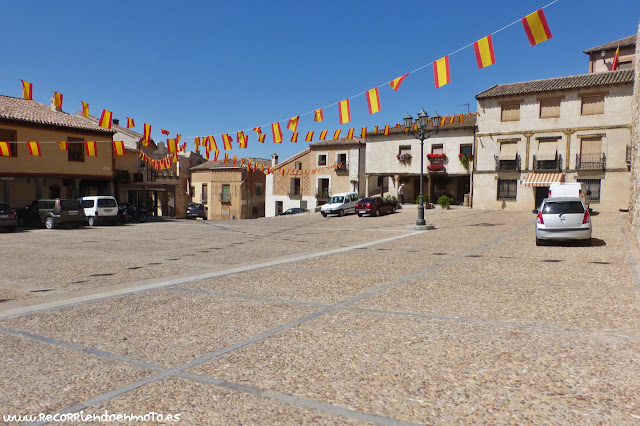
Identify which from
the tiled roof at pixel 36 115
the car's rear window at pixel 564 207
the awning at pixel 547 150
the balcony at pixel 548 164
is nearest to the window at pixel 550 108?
the awning at pixel 547 150

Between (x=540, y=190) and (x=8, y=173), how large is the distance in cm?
3299

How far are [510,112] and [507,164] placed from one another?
371 cm

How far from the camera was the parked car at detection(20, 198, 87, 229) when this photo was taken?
20.1 m

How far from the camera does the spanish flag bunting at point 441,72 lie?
1059 centimetres

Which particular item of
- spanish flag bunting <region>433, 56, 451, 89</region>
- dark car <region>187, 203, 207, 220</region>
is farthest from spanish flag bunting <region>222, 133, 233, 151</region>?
dark car <region>187, 203, 207, 220</region>

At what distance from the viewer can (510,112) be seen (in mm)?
29984

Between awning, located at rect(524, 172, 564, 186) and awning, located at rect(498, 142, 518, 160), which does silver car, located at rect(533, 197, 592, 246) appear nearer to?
awning, located at rect(524, 172, 564, 186)

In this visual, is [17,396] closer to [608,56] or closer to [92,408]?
[92,408]

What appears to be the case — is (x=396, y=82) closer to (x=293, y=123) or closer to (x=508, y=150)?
(x=293, y=123)

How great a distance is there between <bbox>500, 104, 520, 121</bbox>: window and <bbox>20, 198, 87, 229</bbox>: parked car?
1084 inches

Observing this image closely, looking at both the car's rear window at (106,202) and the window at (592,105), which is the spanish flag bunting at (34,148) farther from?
the window at (592,105)

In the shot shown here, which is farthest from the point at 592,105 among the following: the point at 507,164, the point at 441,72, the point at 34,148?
the point at 34,148

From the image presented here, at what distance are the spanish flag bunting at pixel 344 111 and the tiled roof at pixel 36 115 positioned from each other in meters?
19.7

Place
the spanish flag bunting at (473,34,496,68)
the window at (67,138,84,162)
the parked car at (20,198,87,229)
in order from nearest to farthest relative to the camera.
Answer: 1. the spanish flag bunting at (473,34,496,68)
2. the parked car at (20,198,87,229)
3. the window at (67,138,84,162)
